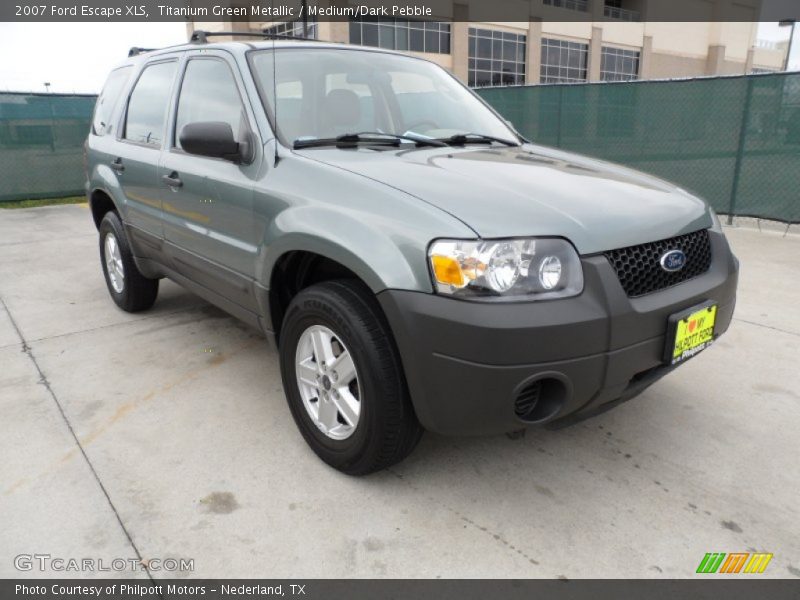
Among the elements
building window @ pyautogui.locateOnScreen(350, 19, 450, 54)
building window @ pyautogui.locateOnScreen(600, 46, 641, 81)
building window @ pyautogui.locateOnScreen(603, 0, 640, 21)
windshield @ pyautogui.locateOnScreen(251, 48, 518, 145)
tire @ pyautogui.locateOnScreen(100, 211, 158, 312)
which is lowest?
tire @ pyautogui.locateOnScreen(100, 211, 158, 312)

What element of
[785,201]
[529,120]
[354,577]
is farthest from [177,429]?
[529,120]

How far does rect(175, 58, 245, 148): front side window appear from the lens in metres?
3.07

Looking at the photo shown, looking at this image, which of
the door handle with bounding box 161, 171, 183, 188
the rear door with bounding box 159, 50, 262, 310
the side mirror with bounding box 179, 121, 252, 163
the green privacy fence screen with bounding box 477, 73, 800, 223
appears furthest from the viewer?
the green privacy fence screen with bounding box 477, 73, 800, 223

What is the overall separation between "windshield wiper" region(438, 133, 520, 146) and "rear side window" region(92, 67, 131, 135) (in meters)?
2.66

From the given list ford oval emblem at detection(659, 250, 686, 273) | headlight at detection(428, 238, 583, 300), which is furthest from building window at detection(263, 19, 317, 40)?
headlight at detection(428, 238, 583, 300)

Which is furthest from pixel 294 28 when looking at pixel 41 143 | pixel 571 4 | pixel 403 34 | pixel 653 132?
pixel 653 132

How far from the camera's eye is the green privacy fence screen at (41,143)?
11406 mm

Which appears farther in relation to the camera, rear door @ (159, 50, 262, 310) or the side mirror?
rear door @ (159, 50, 262, 310)

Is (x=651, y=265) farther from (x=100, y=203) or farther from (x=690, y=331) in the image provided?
(x=100, y=203)

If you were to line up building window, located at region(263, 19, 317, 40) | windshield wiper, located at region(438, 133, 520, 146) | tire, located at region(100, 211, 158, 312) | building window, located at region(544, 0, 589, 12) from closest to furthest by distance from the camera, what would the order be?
1. windshield wiper, located at region(438, 133, 520, 146)
2. tire, located at region(100, 211, 158, 312)
3. building window, located at region(263, 19, 317, 40)
4. building window, located at region(544, 0, 589, 12)

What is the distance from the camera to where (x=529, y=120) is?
11000mm

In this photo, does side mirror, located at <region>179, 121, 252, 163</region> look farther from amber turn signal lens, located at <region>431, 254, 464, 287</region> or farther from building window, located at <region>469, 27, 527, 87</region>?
building window, located at <region>469, 27, 527, 87</region>

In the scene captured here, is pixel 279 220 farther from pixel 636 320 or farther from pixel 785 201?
pixel 785 201

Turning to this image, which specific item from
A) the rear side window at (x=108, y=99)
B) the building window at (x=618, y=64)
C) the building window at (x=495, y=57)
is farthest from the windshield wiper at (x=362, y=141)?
the building window at (x=618, y=64)
